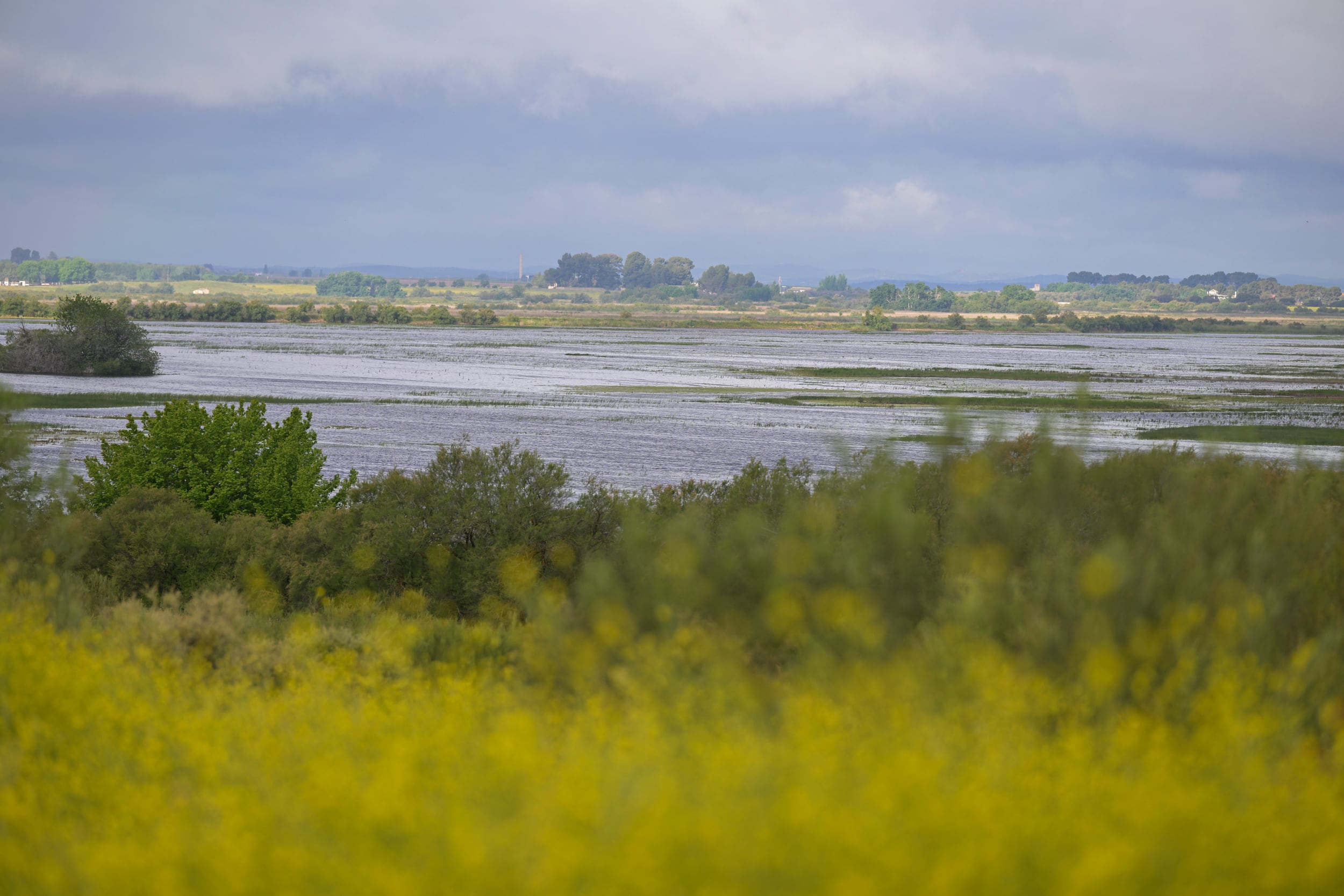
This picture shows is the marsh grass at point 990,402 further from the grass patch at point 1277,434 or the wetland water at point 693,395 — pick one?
the grass patch at point 1277,434

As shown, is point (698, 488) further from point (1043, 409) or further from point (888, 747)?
point (1043, 409)

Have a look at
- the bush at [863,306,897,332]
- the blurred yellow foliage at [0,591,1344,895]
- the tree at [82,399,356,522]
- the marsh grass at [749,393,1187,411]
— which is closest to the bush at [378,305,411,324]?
the bush at [863,306,897,332]

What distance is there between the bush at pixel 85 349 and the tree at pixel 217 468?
176 feet

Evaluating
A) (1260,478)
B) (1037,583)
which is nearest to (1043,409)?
(1260,478)

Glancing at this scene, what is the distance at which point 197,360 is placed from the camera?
8650 cm

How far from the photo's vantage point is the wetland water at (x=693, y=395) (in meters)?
41.7

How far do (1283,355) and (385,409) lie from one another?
85977 mm

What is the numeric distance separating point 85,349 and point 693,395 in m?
39.5

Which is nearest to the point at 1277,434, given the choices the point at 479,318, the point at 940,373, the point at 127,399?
the point at 940,373

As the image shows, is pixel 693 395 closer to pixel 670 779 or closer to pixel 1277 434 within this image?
pixel 1277 434

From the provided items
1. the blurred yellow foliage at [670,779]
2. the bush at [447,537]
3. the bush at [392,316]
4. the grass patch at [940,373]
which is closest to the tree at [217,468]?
the bush at [447,537]

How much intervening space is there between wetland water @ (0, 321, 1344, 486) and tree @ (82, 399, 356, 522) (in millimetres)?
11690

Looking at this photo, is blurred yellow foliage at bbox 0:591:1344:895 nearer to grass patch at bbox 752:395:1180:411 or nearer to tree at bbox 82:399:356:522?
tree at bbox 82:399:356:522

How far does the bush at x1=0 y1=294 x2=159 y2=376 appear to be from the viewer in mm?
73250
